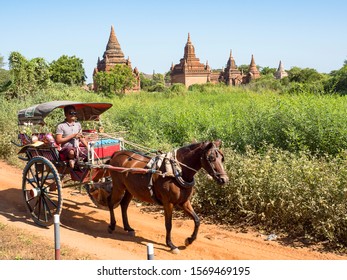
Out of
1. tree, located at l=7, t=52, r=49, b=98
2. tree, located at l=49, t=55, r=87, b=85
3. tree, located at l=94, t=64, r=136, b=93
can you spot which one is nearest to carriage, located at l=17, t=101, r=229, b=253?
tree, located at l=7, t=52, r=49, b=98

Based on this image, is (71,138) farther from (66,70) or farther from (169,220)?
(66,70)

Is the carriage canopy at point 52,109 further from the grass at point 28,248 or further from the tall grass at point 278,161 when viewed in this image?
the tall grass at point 278,161

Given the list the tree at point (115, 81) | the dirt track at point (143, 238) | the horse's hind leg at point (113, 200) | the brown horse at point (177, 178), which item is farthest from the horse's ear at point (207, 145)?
the tree at point (115, 81)

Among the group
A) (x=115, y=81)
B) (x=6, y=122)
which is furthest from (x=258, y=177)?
(x=115, y=81)

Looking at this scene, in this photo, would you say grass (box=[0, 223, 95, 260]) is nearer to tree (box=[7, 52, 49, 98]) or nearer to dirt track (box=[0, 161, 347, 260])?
dirt track (box=[0, 161, 347, 260])

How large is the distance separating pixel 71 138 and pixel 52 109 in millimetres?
596

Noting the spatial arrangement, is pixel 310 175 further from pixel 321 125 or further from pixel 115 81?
pixel 115 81

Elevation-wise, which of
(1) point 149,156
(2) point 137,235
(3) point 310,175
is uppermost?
(1) point 149,156

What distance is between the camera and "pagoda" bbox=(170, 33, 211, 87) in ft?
217

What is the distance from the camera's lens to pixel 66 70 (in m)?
49.0

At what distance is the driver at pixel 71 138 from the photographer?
6262mm

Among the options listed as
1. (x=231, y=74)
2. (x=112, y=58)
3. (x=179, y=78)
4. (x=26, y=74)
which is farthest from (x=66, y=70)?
(x=231, y=74)

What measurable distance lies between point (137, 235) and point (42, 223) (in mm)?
1713
